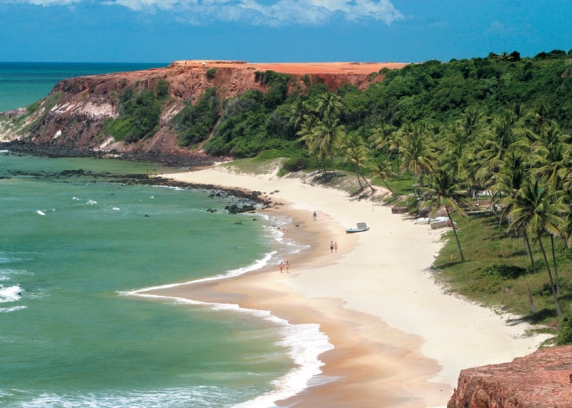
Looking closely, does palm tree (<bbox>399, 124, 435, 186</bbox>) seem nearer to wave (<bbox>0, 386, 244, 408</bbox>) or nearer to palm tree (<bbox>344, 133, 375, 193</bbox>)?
palm tree (<bbox>344, 133, 375, 193</bbox>)

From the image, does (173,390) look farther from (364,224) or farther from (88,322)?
(364,224)

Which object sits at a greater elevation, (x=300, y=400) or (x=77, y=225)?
(x=77, y=225)

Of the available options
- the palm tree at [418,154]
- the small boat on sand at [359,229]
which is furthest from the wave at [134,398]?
the palm tree at [418,154]

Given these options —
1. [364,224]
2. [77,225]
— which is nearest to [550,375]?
[364,224]

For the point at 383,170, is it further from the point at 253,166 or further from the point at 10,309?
the point at 10,309

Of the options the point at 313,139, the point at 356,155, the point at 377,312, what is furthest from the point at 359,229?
the point at 313,139
